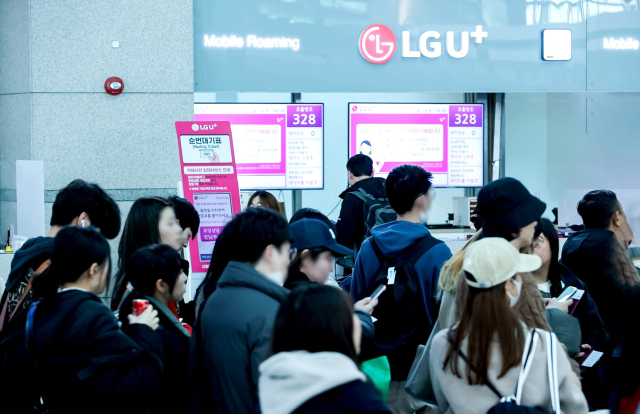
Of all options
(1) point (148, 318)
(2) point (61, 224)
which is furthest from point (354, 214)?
(1) point (148, 318)

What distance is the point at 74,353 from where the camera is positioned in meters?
2.38

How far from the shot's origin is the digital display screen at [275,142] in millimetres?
6992

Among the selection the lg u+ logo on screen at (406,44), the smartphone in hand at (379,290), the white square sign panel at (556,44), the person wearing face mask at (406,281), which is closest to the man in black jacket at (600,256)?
the person wearing face mask at (406,281)

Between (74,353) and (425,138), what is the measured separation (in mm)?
5539

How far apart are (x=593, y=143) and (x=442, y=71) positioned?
8.85 ft

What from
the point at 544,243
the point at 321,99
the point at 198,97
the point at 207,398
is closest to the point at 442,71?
the point at 321,99

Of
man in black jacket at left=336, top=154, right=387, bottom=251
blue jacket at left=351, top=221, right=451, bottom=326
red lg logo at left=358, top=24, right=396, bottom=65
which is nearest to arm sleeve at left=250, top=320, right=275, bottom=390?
blue jacket at left=351, top=221, right=451, bottom=326

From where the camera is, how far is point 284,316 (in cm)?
174

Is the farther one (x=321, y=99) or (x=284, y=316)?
(x=321, y=99)

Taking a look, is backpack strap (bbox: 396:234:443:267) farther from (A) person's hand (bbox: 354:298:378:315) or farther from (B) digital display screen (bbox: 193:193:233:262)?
(B) digital display screen (bbox: 193:193:233:262)

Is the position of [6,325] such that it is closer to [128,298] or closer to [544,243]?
[128,298]

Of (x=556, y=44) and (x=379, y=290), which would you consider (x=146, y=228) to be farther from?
(x=556, y=44)

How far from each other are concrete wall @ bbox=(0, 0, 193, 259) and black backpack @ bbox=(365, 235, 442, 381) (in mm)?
3663

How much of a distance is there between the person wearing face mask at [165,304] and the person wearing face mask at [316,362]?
108cm
